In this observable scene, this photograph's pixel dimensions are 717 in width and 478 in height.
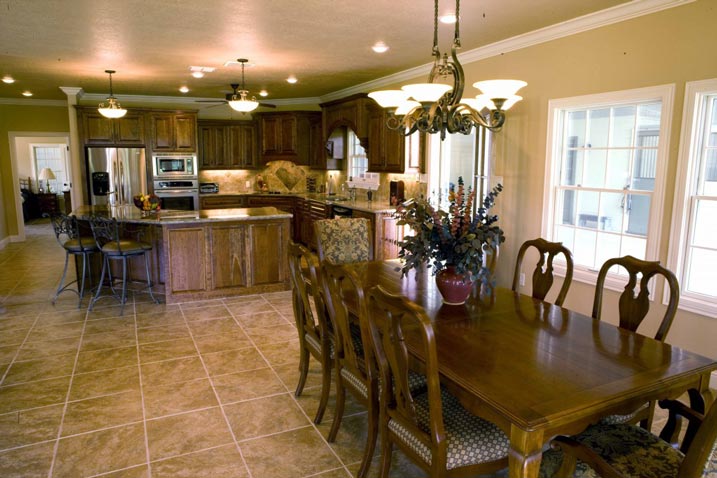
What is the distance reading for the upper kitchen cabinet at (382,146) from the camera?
254 inches

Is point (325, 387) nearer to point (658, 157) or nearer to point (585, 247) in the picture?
point (585, 247)

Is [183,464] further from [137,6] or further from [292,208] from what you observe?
[292,208]

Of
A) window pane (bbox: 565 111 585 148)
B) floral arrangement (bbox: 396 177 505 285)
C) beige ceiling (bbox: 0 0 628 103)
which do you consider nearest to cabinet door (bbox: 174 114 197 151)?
beige ceiling (bbox: 0 0 628 103)

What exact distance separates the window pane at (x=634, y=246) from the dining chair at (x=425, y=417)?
8.02ft

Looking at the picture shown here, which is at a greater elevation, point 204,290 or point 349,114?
point 349,114

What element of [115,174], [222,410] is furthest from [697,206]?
[115,174]

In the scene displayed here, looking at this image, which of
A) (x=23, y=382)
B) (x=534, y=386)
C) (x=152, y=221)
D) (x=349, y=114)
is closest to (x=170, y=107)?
(x=349, y=114)

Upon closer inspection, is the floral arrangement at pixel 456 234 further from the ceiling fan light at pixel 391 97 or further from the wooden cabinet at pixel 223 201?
the wooden cabinet at pixel 223 201

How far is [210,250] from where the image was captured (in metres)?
5.46

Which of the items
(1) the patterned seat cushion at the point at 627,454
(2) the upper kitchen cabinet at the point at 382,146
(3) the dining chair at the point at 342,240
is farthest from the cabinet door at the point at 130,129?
(1) the patterned seat cushion at the point at 627,454

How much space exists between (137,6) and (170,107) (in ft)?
18.5

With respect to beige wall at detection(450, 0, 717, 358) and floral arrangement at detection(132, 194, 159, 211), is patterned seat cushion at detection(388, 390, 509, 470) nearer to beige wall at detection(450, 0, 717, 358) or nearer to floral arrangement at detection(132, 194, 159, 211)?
beige wall at detection(450, 0, 717, 358)

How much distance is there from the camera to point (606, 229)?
4113 mm

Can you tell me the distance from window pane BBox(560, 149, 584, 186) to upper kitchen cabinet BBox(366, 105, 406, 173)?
2.38 metres
